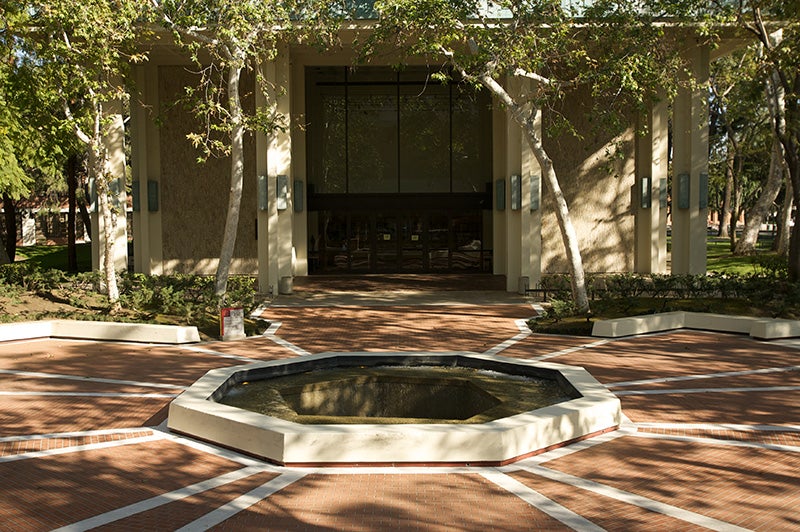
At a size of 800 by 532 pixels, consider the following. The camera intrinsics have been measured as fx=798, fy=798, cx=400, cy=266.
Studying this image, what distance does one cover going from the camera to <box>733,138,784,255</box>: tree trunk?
3325 centimetres

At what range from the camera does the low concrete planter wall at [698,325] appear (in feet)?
52.9

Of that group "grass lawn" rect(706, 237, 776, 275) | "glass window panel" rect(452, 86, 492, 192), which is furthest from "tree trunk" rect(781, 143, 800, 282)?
"glass window panel" rect(452, 86, 492, 192)

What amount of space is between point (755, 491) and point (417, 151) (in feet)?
80.4

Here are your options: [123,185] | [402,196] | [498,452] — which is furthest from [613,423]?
[402,196]

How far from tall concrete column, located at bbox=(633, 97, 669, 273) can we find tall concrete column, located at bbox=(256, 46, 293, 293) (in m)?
12.3

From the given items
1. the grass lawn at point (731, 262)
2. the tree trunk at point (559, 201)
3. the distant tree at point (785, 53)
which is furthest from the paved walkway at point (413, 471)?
the grass lawn at point (731, 262)

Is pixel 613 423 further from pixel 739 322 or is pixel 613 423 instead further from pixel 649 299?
pixel 649 299

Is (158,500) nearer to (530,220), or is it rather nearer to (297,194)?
(530,220)

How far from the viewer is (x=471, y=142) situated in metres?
30.9

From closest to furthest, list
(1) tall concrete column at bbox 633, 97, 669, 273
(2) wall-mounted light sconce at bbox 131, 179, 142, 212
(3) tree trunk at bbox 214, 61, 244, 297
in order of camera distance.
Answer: (3) tree trunk at bbox 214, 61, 244, 297, (1) tall concrete column at bbox 633, 97, 669, 273, (2) wall-mounted light sconce at bbox 131, 179, 142, 212

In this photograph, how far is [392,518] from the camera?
6863mm

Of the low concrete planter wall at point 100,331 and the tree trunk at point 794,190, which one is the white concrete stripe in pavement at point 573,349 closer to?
the tree trunk at point 794,190

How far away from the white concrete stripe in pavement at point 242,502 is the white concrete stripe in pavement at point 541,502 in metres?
1.98

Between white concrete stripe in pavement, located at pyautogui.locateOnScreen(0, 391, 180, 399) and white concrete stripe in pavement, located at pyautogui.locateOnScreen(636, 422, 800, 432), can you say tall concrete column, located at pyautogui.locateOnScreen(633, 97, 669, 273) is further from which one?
white concrete stripe in pavement, located at pyautogui.locateOnScreen(0, 391, 180, 399)
